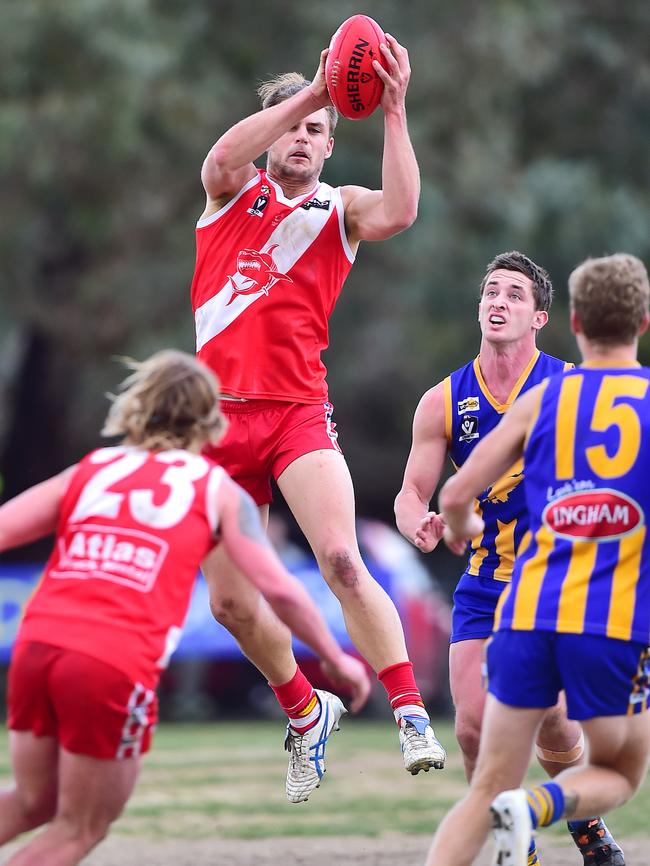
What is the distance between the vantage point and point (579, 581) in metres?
4.91

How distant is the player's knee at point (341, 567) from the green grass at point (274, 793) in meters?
3.16

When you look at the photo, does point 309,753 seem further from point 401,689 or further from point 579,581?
point 579,581

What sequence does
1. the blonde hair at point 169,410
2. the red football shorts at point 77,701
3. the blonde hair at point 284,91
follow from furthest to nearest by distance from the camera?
the blonde hair at point 284,91 → the blonde hair at point 169,410 → the red football shorts at point 77,701

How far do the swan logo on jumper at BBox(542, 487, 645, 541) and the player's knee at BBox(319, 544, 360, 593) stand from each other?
1.94m

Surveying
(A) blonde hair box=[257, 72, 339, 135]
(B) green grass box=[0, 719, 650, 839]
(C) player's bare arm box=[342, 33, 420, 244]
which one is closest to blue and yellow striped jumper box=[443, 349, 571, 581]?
(C) player's bare arm box=[342, 33, 420, 244]

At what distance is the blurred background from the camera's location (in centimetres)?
1752

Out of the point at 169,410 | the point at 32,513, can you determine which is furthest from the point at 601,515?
the point at 32,513

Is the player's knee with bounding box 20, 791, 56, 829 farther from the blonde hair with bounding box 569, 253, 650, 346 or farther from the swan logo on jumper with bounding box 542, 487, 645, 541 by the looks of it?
the blonde hair with bounding box 569, 253, 650, 346

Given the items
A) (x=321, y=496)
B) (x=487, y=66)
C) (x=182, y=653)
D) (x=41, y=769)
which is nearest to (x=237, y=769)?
(x=182, y=653)

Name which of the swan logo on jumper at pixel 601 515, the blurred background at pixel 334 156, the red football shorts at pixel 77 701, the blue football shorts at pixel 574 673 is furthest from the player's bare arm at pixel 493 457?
the blurred background at pixel 334 156

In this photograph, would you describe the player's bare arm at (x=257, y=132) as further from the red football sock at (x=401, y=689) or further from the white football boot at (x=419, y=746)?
the white football boot at (x=419, y=746)

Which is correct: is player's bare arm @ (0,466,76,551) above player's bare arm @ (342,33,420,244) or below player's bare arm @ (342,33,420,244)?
below

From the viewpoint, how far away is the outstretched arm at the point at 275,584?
4789mm

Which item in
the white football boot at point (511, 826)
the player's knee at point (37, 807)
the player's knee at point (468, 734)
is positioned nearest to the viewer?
the white football boot at point (511, 826)
